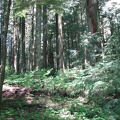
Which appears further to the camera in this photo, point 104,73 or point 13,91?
point 13,91

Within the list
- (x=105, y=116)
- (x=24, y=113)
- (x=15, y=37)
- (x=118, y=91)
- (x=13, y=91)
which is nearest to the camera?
(x=105, y=116)

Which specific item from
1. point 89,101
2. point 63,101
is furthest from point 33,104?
point 89,101

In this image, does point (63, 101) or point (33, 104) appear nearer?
point (33, 104)

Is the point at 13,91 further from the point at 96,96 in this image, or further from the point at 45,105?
the point at 96,96

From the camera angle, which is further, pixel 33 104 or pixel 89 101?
pixel 89 101

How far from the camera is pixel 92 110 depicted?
807 centimetres

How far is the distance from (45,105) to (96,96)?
2.14 meters

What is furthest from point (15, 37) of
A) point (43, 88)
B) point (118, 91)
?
point (118, 91)

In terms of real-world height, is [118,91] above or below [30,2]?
below

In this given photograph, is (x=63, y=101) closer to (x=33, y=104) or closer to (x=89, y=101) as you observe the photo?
(x=89, y=101)

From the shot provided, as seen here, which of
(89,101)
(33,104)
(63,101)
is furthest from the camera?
(63,101)

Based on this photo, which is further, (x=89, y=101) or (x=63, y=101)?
(x=63, y=101)

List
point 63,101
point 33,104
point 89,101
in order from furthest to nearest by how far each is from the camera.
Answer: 1. point 63,101
2. point 89,101
3. point 33,104

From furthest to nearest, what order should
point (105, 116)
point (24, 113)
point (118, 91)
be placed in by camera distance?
1. point (118, 91)
2. point (24, 113)
3. point (105, 116)
